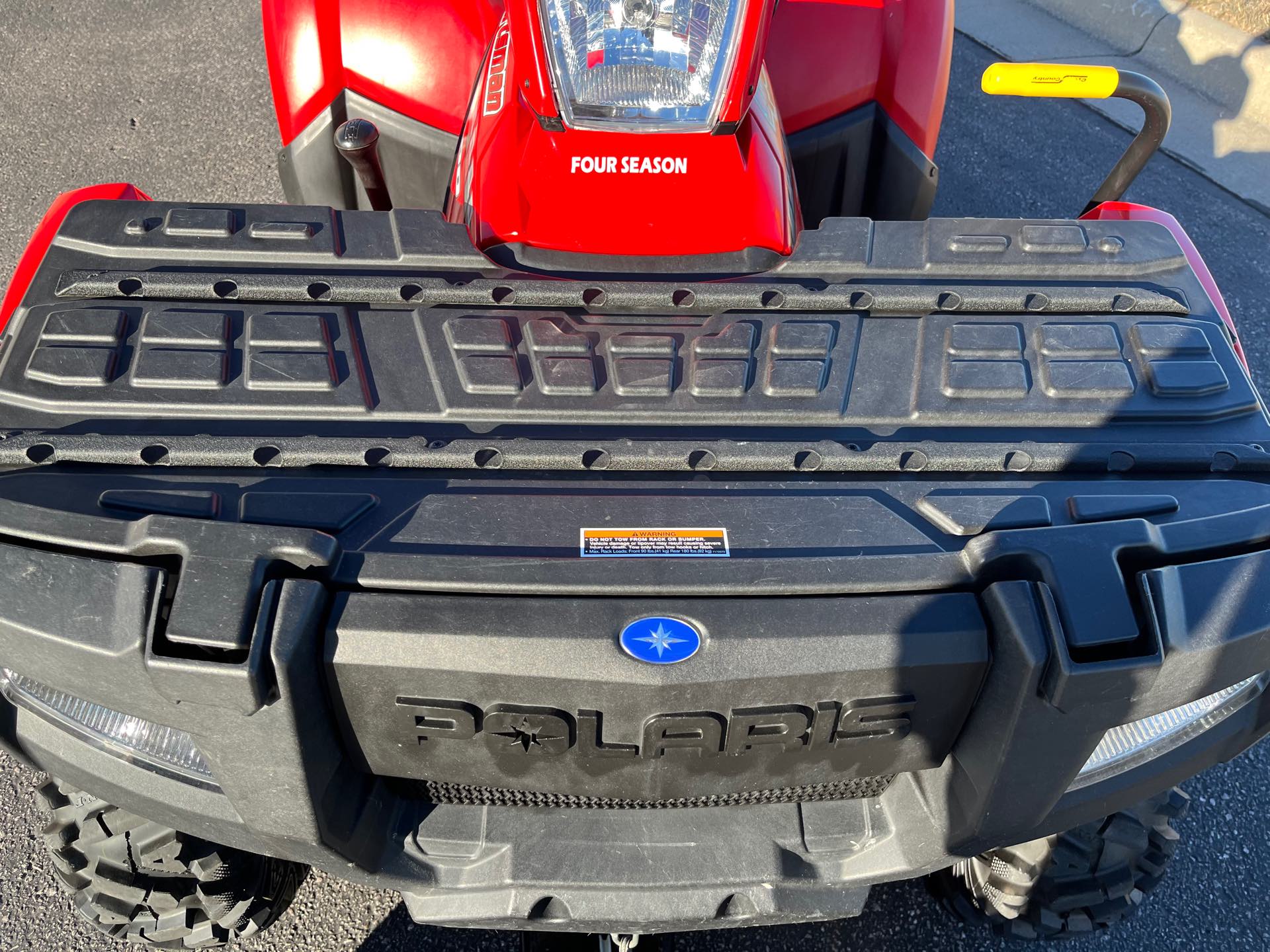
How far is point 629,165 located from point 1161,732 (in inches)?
46.4

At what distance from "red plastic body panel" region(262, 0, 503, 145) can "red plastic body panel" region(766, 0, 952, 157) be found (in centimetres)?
65

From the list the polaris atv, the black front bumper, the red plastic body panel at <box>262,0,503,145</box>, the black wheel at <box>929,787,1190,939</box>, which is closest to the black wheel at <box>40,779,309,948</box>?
the polaris atv

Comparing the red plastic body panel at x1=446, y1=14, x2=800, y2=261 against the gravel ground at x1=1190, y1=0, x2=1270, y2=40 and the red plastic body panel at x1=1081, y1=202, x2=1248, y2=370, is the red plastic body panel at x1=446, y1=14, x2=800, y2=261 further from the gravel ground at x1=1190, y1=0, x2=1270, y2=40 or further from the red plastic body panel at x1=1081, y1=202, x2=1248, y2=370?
the gravel ground at x1=1190, y1=0, x2=1270, y2=40

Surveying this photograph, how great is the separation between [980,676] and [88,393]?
1.26 m

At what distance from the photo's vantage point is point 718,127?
1625mm

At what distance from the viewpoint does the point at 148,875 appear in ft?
5.27

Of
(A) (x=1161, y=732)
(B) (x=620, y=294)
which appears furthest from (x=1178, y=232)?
(B) (x=620, y=294)

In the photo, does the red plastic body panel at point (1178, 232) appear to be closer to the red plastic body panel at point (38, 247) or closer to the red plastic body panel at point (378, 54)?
the red plastic body panel at point (378, 54)

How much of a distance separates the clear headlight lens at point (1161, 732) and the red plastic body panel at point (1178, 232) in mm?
509

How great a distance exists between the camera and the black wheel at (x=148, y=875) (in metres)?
1.57

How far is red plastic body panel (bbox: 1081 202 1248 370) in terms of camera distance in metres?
1.62

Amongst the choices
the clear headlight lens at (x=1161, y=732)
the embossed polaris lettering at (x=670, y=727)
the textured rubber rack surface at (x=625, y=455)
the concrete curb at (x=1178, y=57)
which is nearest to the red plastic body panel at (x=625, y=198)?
the textured rubber rack surface at (x=625, y=455)

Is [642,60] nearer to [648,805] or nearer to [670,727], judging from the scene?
[670,727]

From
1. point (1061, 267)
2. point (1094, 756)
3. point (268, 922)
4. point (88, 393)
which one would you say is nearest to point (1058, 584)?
point (1094, 756)
